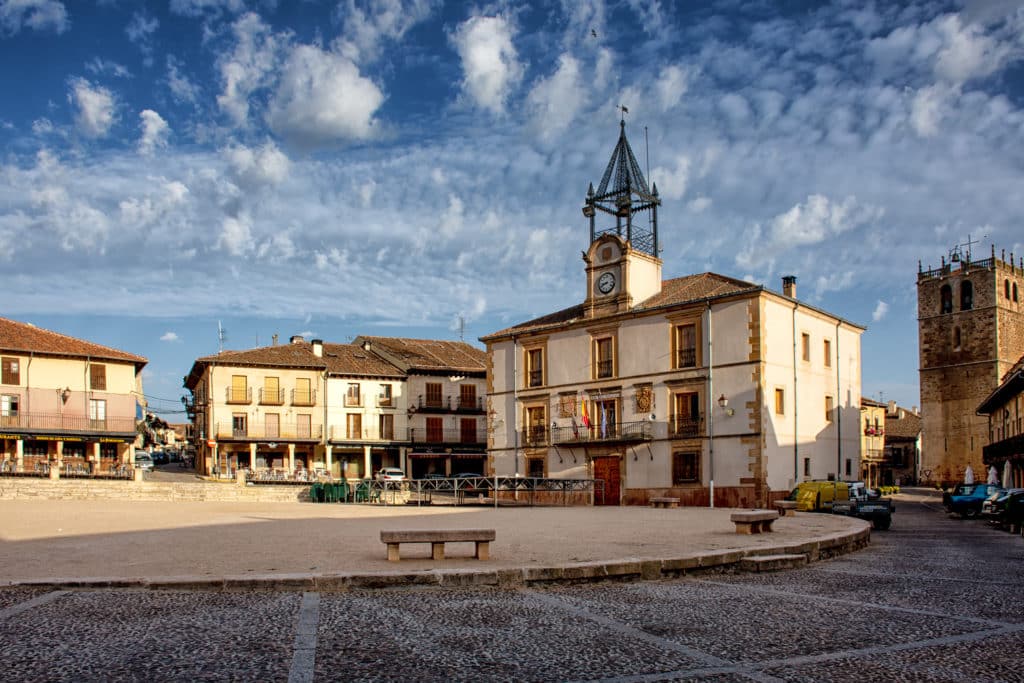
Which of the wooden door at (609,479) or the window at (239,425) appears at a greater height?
the window at (239,425)

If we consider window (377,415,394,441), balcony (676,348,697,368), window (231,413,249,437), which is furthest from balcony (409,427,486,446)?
balcony (676,348,697,368)

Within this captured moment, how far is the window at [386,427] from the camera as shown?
56.9 meters

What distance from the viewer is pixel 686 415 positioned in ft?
112

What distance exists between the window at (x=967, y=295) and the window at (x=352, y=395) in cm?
4639

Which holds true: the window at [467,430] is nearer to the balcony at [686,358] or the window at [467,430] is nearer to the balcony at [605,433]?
the balcony at [605,433]

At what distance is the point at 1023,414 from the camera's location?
36219 millimetres

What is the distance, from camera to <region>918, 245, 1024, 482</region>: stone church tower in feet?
219

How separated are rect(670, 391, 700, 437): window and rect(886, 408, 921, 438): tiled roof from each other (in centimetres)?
5768

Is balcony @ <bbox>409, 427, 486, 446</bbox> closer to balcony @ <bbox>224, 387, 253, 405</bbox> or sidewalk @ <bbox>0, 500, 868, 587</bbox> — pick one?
balcony @ <bbox>224, 387, 253, 405</bbox>

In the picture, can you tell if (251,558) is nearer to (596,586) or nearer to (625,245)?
(596,586)

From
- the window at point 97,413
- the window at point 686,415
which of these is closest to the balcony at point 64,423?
the window at point 97,413

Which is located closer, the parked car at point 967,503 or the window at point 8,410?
the parked car at point 967,503

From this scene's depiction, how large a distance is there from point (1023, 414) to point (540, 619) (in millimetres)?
34606

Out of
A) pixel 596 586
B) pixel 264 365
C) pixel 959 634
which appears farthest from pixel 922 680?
pixel 264 365
